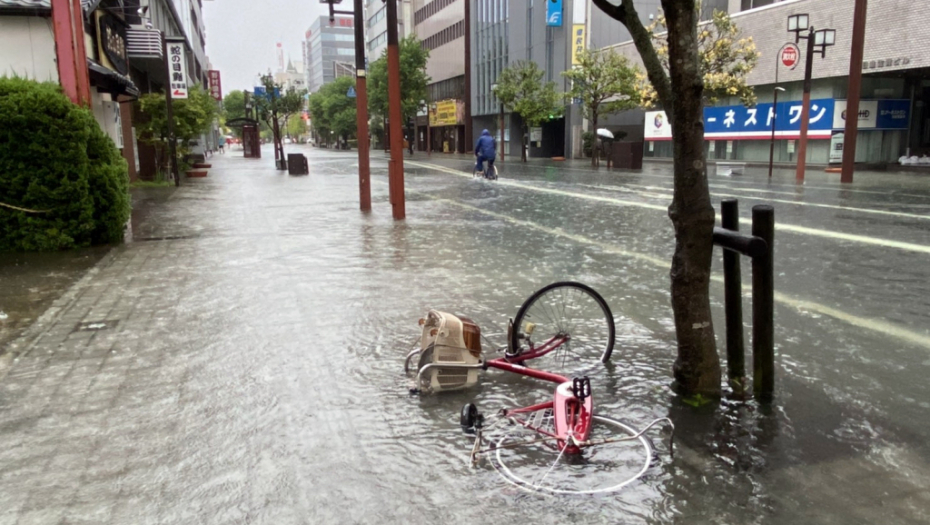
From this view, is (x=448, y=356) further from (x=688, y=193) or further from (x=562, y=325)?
(x=688, y=193)

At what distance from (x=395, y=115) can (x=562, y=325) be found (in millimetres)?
8855

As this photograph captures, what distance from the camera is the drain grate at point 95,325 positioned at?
624 centimetres

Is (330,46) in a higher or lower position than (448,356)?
higher

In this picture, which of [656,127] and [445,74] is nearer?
[656,127]

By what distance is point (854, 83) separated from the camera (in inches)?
811

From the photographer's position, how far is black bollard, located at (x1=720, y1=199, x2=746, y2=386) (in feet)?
14.9

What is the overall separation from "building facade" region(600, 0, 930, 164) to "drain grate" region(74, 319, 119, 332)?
84.2ft

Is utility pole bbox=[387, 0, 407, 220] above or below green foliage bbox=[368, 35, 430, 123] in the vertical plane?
below

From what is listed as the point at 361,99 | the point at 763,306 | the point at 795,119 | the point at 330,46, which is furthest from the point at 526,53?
the point at 330,46

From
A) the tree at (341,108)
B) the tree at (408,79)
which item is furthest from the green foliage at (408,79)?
the tree at (341,108)

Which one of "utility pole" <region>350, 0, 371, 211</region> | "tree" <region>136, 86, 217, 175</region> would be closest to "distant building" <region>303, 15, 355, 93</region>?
"tree" <region>136, 86, 217, 175</region>

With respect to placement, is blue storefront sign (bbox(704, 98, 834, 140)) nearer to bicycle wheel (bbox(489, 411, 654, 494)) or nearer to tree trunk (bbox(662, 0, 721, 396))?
tree trunk (bbox(662, 0, 721, 396))

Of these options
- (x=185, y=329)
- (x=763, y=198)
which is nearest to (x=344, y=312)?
(x=185, y=329)

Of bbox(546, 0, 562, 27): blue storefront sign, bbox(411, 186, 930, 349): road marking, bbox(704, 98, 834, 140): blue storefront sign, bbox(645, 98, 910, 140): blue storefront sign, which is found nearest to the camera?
bbox(411, 186, 930, 349): road marking
